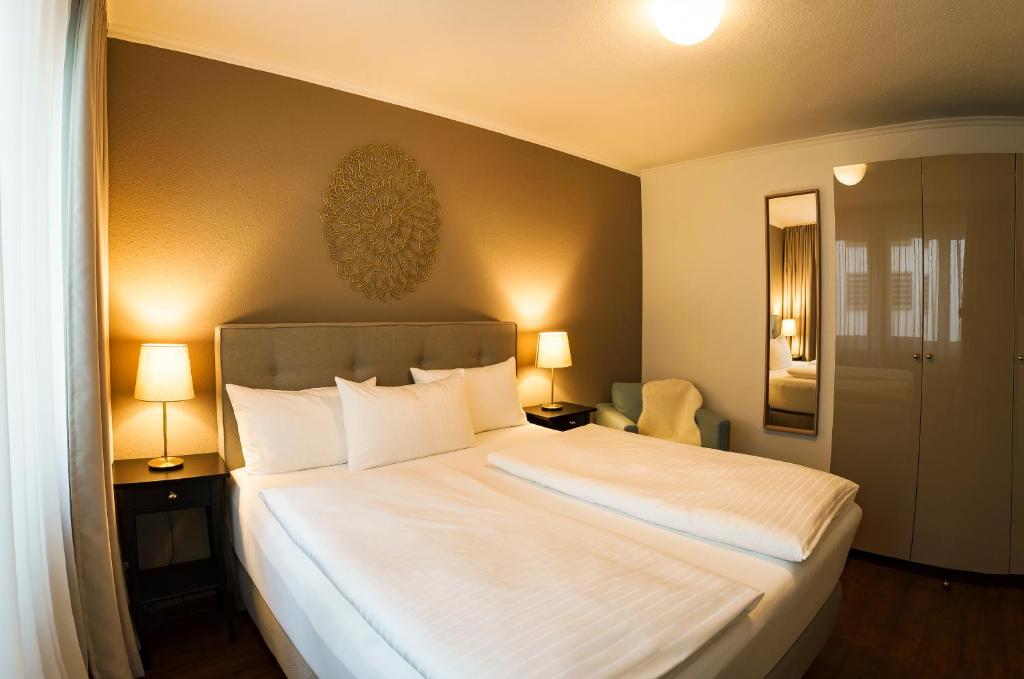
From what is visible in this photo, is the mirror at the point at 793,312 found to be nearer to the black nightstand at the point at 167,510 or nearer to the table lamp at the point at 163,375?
the black nightstand at the point at 167,510

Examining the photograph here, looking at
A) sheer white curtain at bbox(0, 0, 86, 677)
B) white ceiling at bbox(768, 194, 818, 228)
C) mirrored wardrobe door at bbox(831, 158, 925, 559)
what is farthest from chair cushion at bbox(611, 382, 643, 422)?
sheer white curtain at bbox(0, 0, 86, 677)

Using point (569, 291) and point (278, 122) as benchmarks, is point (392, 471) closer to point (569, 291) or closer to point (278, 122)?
point (278, 122)

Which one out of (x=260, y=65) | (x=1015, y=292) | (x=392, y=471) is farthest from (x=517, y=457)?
(x=1015, y=292)

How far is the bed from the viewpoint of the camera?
4.43 feet

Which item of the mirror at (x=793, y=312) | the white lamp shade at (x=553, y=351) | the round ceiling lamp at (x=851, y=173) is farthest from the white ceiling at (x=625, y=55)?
the white lamp shade at (x=553, y=351)

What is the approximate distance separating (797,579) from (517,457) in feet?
3.95

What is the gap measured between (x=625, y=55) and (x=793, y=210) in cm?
197

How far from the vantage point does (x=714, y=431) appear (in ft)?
12.3

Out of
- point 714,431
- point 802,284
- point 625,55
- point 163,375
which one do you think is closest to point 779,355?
point 802,284

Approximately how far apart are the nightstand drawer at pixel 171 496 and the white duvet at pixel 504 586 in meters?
0.43

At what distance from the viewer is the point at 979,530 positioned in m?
2.94

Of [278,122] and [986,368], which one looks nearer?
[278,122]

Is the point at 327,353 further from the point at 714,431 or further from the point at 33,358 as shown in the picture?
the point at 714,431

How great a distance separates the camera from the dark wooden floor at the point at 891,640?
2.14m
